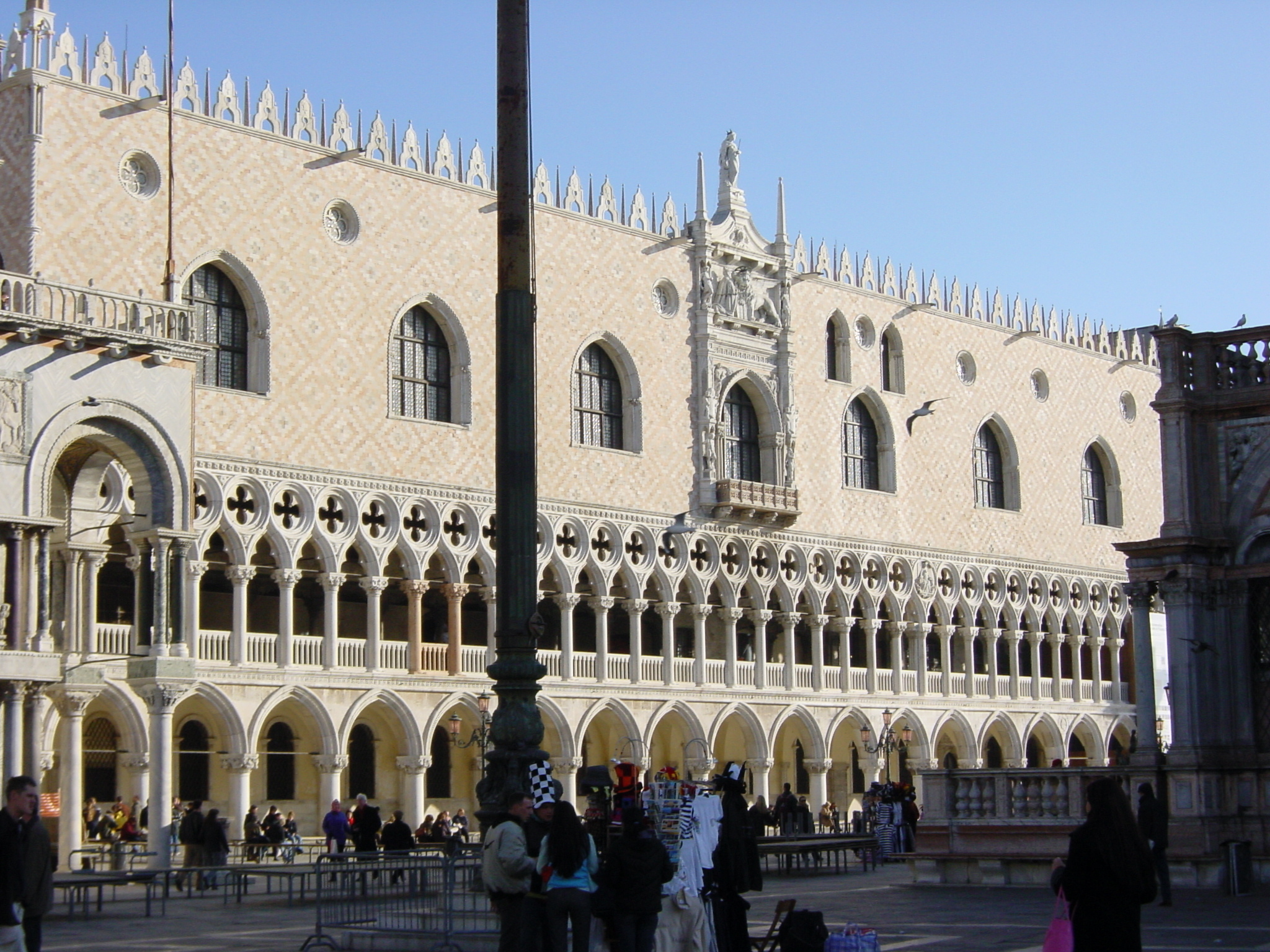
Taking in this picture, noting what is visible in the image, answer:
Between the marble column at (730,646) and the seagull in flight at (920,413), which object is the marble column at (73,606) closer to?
the marble column at (730,646)

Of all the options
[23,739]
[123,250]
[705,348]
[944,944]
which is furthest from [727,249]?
[944,944]

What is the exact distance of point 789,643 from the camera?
33.6m

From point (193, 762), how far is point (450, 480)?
5.48m

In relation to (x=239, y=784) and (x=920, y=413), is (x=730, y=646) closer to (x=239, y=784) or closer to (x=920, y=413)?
(x=920, y=413)

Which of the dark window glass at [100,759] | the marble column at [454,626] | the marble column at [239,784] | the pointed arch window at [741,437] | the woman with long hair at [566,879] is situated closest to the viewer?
the woman with long hair at [566,879]

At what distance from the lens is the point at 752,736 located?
32688 millimetres

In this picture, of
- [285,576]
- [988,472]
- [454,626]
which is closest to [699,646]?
[454,626]

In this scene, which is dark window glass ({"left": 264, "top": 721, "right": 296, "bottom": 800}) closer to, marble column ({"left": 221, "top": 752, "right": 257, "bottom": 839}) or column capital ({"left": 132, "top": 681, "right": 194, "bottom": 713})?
marble column ({"left": 221, "top": 752, "right": 257, "bottom": 839})

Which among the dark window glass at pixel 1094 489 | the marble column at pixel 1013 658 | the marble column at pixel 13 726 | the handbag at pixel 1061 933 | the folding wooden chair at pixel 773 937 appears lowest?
the folding wooden chair at pixel 773 937

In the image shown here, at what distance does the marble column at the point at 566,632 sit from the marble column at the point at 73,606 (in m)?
8.91

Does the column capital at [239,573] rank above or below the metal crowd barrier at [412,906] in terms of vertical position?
above

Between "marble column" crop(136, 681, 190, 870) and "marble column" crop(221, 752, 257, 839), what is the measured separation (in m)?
3.73

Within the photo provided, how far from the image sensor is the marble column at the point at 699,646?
32.0 metres

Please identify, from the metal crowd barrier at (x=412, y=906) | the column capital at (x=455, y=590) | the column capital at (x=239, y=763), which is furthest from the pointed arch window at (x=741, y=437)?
the metal crowd barrier at (x=412, y=906)
